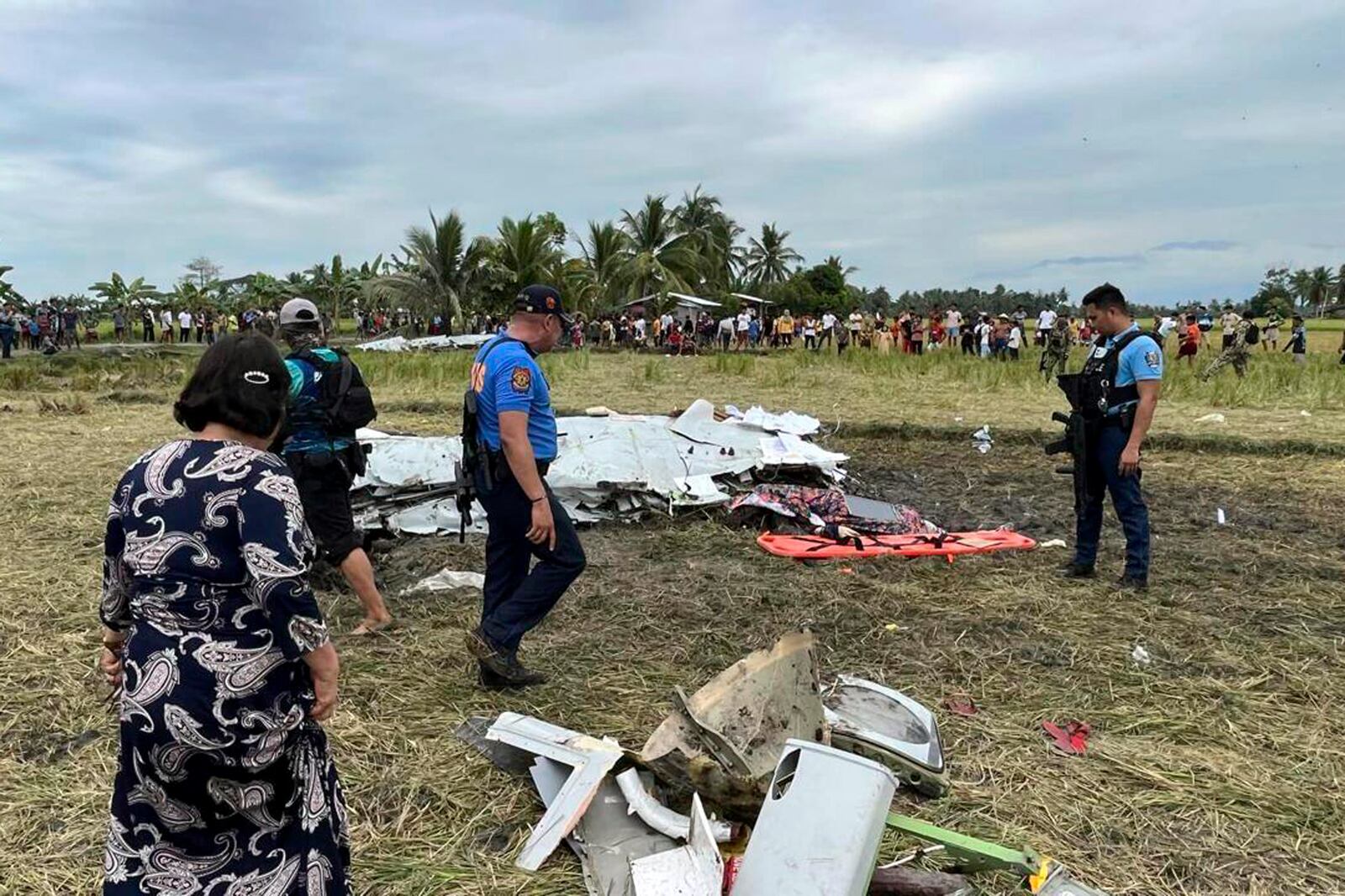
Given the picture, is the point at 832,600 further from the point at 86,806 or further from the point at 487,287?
the point at 487,287

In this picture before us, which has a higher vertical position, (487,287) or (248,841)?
(487,287)

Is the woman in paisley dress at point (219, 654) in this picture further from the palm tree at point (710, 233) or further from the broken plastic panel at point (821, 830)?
the palm tree at point (710, 233)

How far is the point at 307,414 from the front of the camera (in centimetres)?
420

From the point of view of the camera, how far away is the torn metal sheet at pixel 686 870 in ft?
7.72

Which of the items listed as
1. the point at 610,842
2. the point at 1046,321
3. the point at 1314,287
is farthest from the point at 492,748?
the point at 1314,287

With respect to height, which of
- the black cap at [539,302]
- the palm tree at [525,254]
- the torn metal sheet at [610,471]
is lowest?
the torn metal sheet at [610,471]

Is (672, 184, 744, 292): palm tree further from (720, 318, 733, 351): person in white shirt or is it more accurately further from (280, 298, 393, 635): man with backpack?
(280, 298, 393, 635): man with backpack

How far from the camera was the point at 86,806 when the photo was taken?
2910 millimetres

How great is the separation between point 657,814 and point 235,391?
67.2 inches

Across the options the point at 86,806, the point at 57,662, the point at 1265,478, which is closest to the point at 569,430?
the point at 57,662

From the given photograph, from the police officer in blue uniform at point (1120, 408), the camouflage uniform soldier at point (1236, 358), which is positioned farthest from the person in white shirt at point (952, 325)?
the police officer in blue uniform at point (1120, 408)

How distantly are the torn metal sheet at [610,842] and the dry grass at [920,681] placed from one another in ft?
0.26

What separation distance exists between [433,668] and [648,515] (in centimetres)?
301

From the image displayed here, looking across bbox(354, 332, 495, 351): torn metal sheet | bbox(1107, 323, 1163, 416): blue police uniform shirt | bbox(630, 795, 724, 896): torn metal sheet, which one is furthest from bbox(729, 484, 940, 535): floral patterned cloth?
bbox(354, 332, 495, 351): torn metal sheet
